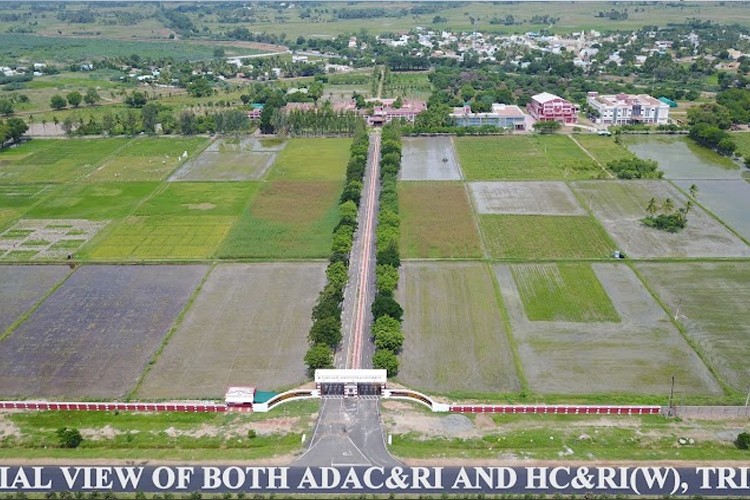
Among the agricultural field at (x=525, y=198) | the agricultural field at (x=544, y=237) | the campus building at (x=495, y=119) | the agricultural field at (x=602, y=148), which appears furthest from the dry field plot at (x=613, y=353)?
the campus building at (x=495, y=119)

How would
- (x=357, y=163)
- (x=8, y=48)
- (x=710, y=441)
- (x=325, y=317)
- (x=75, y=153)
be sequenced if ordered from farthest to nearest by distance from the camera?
1. (x=8, y=48)
2. (x=75, y=153)
3. (x=357, y=163)
4. (x=325, y=317)
5. (x=710, y=441)

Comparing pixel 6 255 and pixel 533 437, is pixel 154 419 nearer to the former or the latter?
pixel 533 437

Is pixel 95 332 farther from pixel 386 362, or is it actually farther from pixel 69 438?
pixel 386 362

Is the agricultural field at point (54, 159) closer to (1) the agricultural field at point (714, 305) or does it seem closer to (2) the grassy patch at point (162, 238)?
Answer: (2) the grassy patch at point (162, 238)

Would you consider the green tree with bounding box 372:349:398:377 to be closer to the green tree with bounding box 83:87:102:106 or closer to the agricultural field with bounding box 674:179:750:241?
the agricultural field with bounding box 674:179:750:241

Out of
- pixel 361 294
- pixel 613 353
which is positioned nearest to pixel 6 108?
pixel 361 294

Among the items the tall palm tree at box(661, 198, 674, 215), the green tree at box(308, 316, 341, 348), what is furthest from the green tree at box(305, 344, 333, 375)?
the tall palm tree at box(661, 198, 674, 215)

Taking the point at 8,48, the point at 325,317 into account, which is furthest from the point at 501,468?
the point at 8,48
